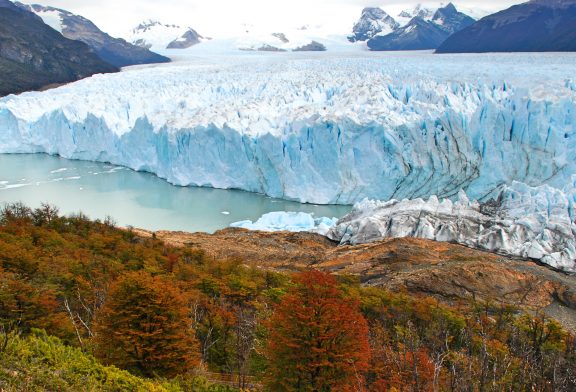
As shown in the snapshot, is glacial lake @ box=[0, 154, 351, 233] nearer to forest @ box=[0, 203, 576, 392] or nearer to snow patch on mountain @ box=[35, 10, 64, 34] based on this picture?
forest @ box=[0, 203, 576, 392]

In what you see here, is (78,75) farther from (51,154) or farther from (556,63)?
(556,63)

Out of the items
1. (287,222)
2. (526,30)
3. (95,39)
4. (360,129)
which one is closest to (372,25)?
(526,30)

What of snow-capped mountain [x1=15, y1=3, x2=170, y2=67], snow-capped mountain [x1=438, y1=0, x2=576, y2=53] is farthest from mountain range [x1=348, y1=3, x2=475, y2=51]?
snow-capped mountain [x1=15, y1=3, x2=170, y2=67]

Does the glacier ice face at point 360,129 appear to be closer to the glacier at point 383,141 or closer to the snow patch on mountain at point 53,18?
the glacier at point 383,141

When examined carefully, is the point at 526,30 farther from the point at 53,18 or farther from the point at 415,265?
the point at 53,18

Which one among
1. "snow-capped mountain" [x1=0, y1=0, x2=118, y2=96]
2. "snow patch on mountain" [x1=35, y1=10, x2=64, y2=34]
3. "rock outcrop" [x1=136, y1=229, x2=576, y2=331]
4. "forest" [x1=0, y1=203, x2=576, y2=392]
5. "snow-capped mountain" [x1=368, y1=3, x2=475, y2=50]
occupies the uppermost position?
"snow patch on mountain" [x1=35, y1=10, x2=64, y2=34]

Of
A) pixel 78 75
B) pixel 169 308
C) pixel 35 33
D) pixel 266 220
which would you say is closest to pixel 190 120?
pixel 266 220

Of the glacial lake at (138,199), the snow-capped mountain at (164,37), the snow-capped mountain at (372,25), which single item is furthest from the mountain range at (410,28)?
the glacial lake at (138,199)
